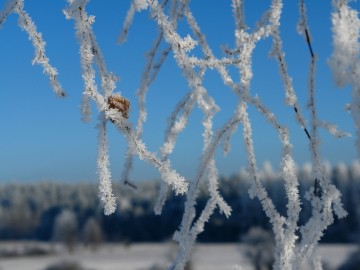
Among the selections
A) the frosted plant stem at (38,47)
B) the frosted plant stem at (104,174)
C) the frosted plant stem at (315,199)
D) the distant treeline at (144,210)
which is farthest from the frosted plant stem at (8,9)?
the distant treeline at (144,210)

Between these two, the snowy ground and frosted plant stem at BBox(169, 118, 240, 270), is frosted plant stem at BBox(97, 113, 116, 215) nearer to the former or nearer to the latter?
frosted plant stem at BBox(169, 118, 240, 270)

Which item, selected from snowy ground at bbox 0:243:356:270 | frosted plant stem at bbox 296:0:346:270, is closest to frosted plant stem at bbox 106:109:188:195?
frosted plant stem at bbox 296:0:346:270

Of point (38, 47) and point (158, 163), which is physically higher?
point (38, 47)

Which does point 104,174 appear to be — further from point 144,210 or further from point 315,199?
point 144,210

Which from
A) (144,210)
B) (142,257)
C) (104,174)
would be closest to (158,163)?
(104,174)

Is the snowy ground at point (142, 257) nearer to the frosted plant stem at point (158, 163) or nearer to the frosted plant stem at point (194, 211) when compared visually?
the frosted plant stem at point (194, 211)

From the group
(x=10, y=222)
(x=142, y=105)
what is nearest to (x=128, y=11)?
(x=142, y=105)
